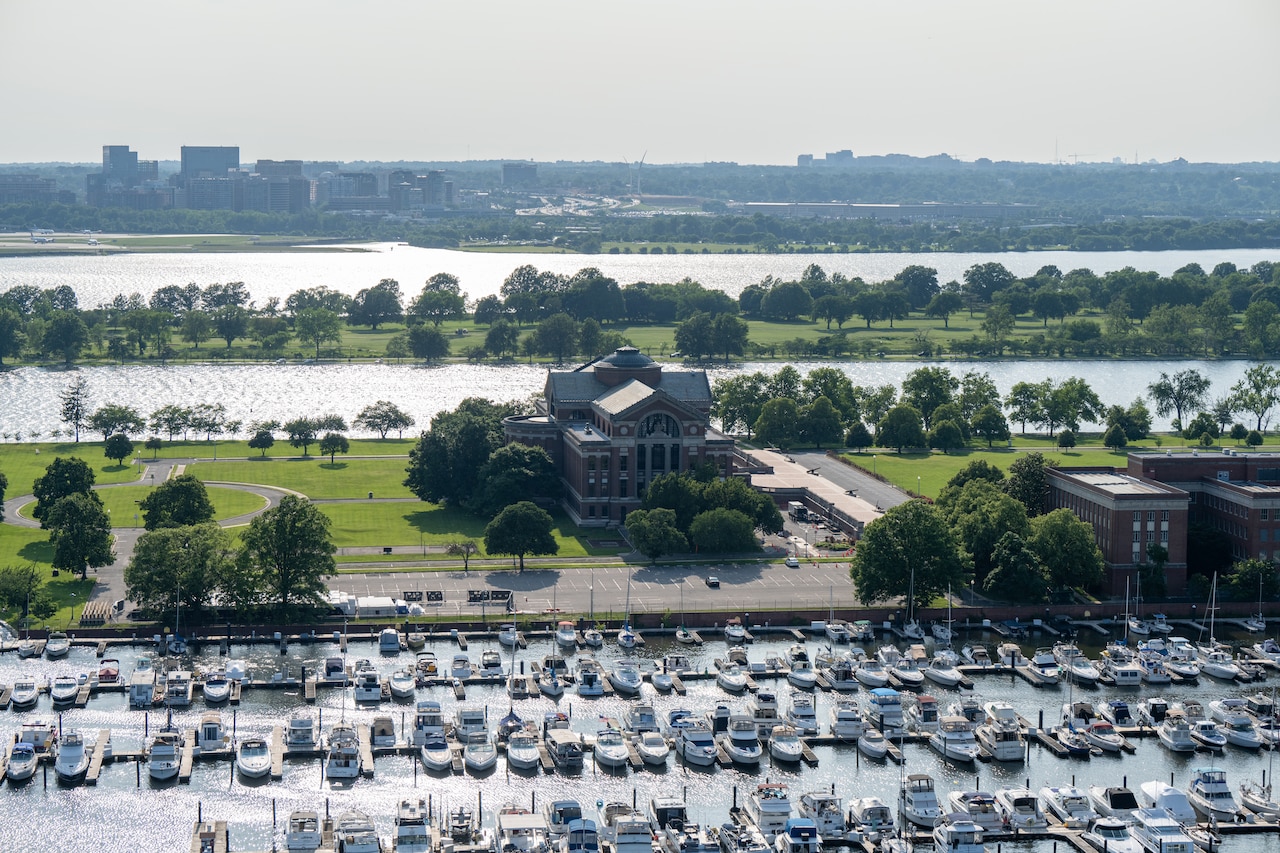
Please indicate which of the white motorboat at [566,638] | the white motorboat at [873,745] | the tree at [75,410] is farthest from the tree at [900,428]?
the white motorboat at [873,745]

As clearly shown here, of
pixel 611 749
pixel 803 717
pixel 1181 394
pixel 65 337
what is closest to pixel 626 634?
pixel 803 717

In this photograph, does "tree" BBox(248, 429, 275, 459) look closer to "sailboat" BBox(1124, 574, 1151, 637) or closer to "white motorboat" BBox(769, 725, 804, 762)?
"sailboat" BBox(1124, 574, 1151, 637)

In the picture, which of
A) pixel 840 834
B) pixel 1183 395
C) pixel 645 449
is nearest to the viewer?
pixel 840 834

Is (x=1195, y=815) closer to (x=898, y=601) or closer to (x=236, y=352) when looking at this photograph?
(x=898, y=601)

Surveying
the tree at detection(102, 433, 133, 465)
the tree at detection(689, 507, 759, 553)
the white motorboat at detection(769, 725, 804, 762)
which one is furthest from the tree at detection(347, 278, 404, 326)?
the white motorboat at detection(769, 725, 804, 762)

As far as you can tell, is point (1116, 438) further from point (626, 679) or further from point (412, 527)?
point (626, 679)

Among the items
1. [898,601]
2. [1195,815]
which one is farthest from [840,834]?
[898,601]

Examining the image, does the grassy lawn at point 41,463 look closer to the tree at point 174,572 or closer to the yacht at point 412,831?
the tree at point 174,572

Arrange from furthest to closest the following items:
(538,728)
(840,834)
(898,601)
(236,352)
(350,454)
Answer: (236,352) → (350,454) → (898,601) → (538,728) → (840,834)
